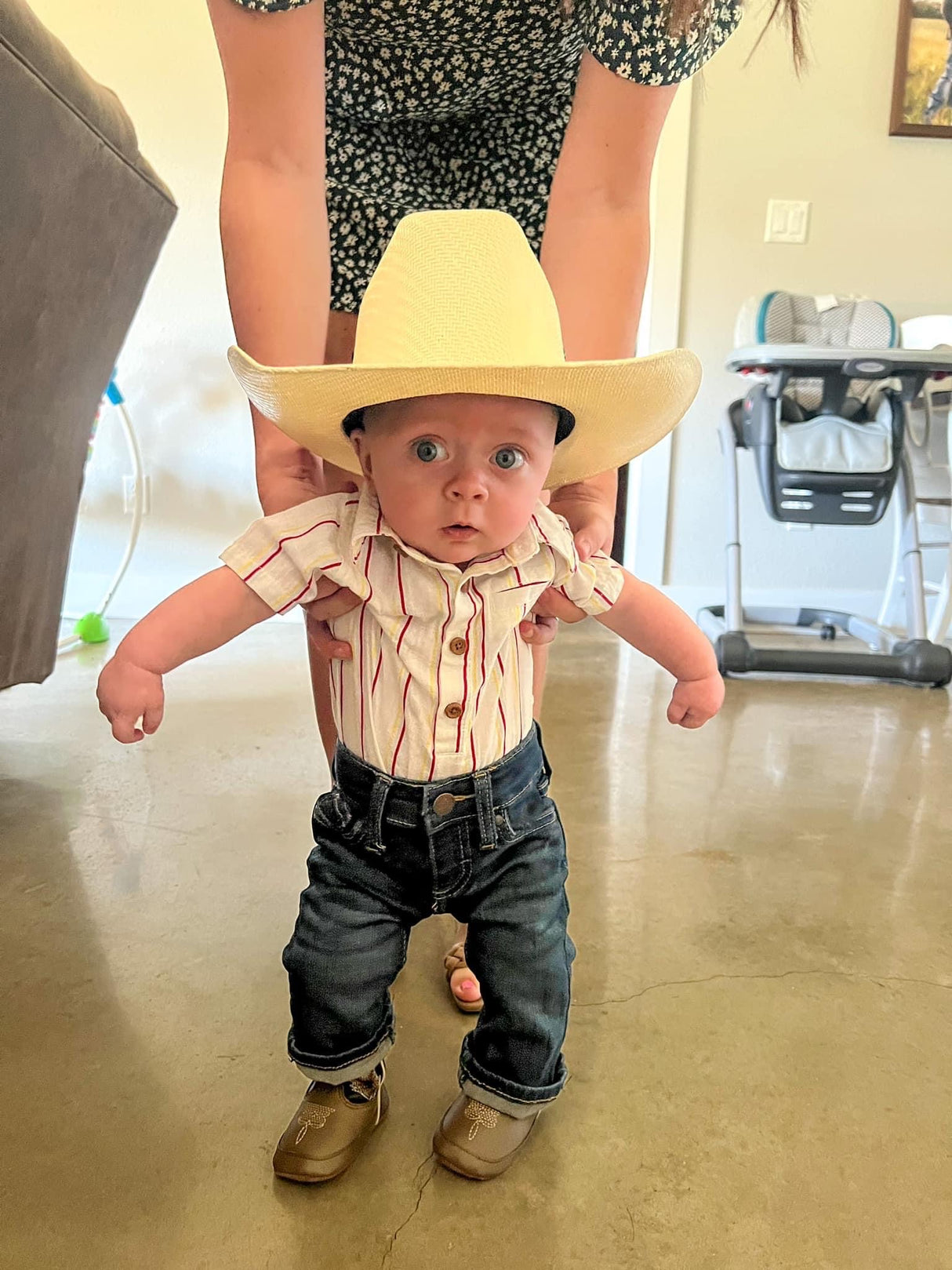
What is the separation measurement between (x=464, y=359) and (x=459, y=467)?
0.22 ft

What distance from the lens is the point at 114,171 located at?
101cm

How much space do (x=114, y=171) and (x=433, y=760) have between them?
791mm

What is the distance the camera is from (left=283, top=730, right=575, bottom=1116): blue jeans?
0.65m

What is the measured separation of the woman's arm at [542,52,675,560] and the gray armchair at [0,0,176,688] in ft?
1.52

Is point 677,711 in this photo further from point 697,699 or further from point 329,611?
point 329,611

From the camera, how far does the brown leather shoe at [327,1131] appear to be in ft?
2.08

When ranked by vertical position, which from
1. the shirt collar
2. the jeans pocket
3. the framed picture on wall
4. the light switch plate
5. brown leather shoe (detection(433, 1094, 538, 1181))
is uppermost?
the framed picture on wall

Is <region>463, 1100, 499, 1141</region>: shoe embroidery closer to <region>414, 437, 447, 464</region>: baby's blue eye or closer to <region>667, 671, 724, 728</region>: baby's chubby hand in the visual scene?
<region>667, 671, 724, 728</region>: baby's chubby hand

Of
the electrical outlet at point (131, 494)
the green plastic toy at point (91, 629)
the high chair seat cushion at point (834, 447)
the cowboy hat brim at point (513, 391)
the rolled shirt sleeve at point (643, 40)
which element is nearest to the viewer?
the cowboy hat brim at point (513, 391)

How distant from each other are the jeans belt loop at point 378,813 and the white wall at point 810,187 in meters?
2.04

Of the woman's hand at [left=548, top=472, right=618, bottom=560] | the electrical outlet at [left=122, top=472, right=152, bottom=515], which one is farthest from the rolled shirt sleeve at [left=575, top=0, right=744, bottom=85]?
the electrical outlet at [left=122, top=472, right=152, bottom=515]

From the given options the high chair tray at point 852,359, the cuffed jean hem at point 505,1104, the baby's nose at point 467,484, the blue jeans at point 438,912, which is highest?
Result: the high chair tray at point 852,359

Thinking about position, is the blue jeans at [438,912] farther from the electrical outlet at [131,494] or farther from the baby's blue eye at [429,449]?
the electrical outlet at [131,494]

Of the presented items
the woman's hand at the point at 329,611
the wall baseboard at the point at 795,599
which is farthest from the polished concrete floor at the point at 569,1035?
the wall baseboard at the point at 795,599
